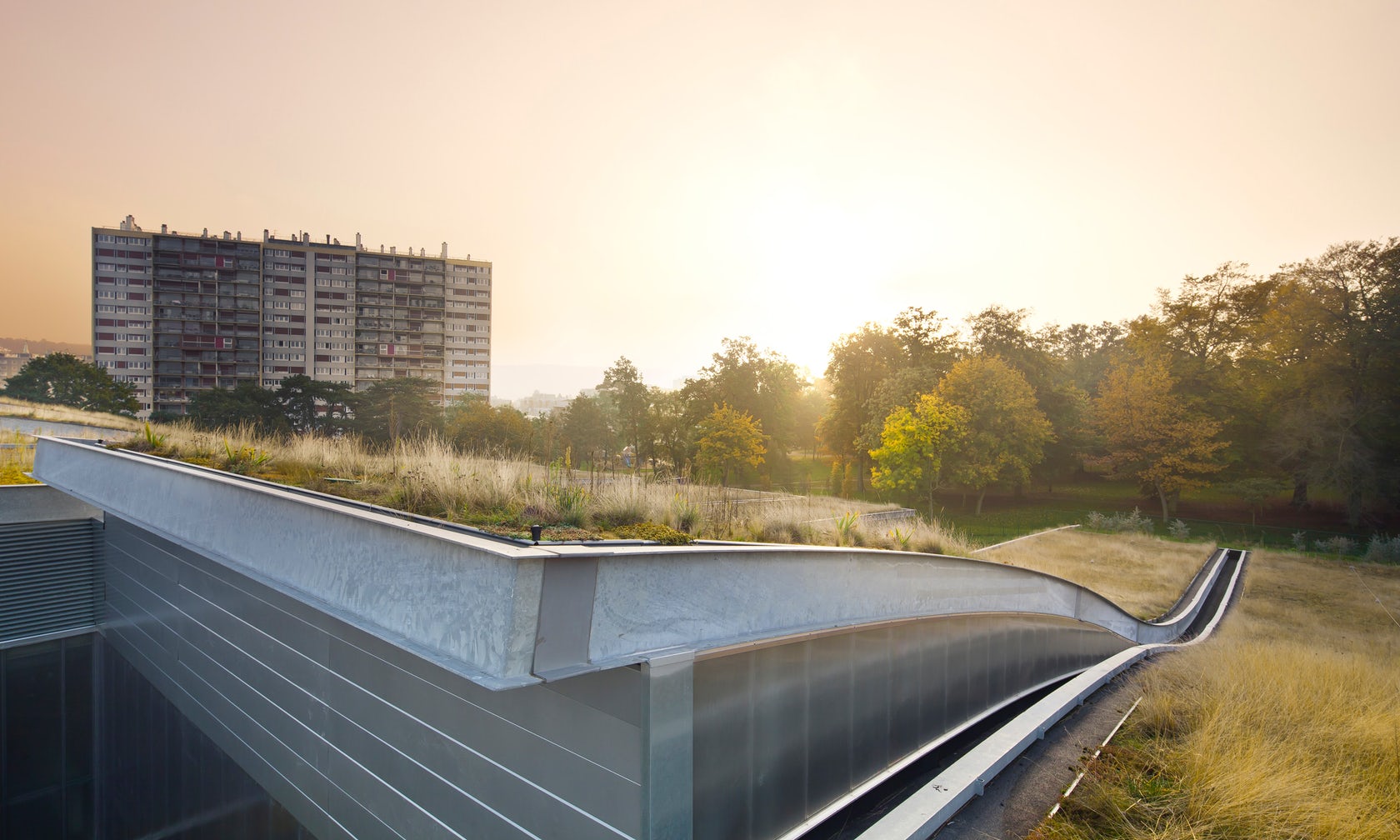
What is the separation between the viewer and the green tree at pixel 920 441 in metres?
25.7

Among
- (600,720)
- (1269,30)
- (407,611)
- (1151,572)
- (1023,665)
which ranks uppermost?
(1269,30)

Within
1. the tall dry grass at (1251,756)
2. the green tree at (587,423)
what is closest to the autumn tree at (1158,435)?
the green tree at (587,423)

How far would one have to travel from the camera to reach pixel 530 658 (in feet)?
5.33

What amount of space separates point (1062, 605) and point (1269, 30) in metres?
17.6

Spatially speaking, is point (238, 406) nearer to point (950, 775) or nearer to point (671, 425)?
point (671, 425)

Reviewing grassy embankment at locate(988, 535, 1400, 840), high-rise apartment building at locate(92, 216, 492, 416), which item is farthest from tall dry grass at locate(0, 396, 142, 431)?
high-rise apartment building at locate(92, 216, 492, 416)

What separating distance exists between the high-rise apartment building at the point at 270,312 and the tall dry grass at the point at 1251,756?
53692mm

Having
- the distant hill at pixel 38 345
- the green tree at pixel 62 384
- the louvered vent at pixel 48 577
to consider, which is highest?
the distant hill at pixel 38 345

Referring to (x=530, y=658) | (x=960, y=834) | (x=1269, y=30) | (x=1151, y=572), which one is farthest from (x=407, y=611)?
(x=1269, y=30)

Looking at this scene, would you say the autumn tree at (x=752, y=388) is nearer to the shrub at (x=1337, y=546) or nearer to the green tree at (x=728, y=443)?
the green tree at (x=728, y=443)

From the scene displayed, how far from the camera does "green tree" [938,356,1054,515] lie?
2858 centimetres

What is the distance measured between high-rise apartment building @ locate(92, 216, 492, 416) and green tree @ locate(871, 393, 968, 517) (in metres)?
39.3

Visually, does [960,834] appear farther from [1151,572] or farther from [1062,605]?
[1151,572]

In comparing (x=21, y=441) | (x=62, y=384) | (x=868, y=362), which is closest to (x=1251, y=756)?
(x=21, y=441)
